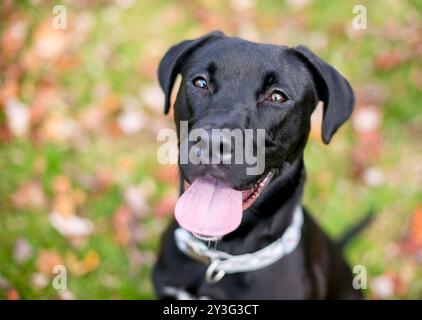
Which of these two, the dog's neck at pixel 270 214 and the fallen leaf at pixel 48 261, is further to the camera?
the fallen leaf at pixel 48 261

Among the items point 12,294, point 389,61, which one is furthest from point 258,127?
point 389,61

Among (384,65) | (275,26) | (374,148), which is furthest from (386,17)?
(374,148)

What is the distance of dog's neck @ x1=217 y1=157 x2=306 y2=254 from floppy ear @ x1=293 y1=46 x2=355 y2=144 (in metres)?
0.25

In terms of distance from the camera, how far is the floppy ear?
3.07 m

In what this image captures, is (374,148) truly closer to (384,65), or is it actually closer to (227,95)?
(384,65)

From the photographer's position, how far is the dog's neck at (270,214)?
3104 millimetres

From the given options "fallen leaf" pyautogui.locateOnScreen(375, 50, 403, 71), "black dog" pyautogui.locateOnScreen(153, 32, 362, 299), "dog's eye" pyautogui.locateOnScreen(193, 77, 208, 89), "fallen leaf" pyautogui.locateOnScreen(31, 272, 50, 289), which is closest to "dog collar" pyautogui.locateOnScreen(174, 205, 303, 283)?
"black dog" pyautogui.locateOnScreen(153, 32, 362, 299)

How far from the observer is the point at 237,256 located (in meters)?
3.19

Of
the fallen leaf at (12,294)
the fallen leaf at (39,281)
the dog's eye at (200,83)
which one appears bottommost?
the fallen leaf at (12,294)

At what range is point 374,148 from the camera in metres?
5.14

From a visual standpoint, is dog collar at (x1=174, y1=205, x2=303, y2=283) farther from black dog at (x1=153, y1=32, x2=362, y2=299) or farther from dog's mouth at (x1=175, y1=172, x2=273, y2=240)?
dog's mouth at (x1=175, y1=172, x2=273, y2=240)

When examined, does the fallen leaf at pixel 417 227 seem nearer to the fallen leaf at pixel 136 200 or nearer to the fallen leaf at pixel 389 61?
the fallen leaf at pixel 389 61

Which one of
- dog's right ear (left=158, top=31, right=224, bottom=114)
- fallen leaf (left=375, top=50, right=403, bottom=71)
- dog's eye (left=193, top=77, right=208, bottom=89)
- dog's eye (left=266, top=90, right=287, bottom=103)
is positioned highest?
fallen leaf (left=375, top=50, right=403, bottom=71)

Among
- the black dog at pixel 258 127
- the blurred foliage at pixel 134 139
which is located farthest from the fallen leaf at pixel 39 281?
the black dog at pixel 258 127
